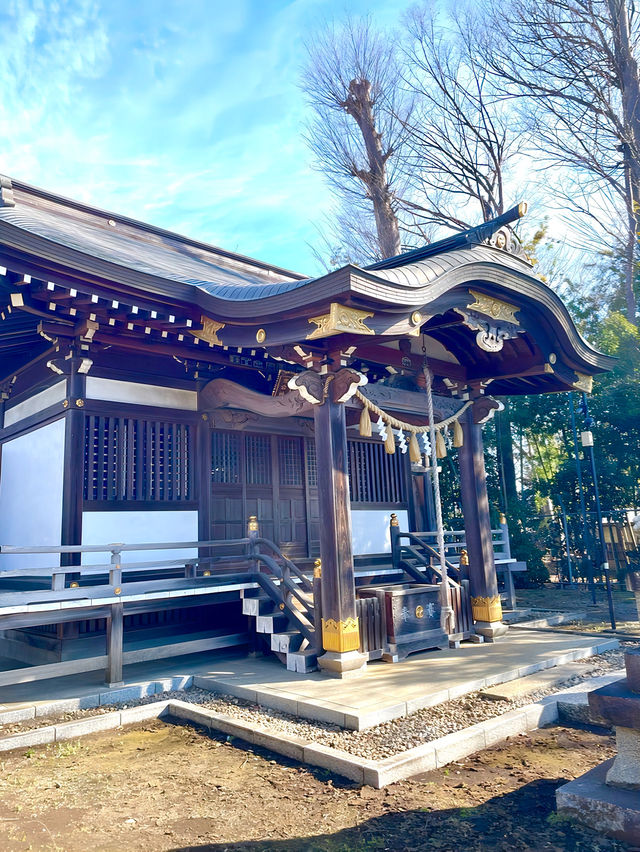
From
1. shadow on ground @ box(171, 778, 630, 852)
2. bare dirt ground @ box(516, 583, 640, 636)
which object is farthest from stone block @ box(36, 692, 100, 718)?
bare dirt ground @ box(516, 583, 640, 636)

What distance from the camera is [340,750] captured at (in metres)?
4.20

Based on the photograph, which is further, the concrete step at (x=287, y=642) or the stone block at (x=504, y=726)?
the concrete step at (x=287, y=642)

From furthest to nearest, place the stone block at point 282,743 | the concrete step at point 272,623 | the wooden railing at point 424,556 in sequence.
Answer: the wooden railing at point 424,556
the concrete step at point 272,623
the stone block at point 282,743

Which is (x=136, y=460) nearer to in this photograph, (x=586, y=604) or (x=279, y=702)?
(x=279, y=702)

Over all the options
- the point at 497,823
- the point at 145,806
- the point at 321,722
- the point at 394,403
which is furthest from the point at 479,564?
the point at 145,806

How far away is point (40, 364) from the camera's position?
315 inches

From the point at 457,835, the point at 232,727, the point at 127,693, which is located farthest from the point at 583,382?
the point at 127,693

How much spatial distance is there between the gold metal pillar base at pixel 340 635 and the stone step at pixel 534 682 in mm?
1377

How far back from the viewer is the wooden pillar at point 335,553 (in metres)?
6.20

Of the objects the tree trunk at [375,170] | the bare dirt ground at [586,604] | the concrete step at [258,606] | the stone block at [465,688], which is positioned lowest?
the bare dirt ground at [586,604]

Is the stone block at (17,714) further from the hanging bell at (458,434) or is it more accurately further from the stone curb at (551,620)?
the stone curb at (551,620)

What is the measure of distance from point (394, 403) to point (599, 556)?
9778mm

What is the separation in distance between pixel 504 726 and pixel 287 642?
2649 millimetres

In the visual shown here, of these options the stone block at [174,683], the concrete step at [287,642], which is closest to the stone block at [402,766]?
the concrete step at [287,642]
